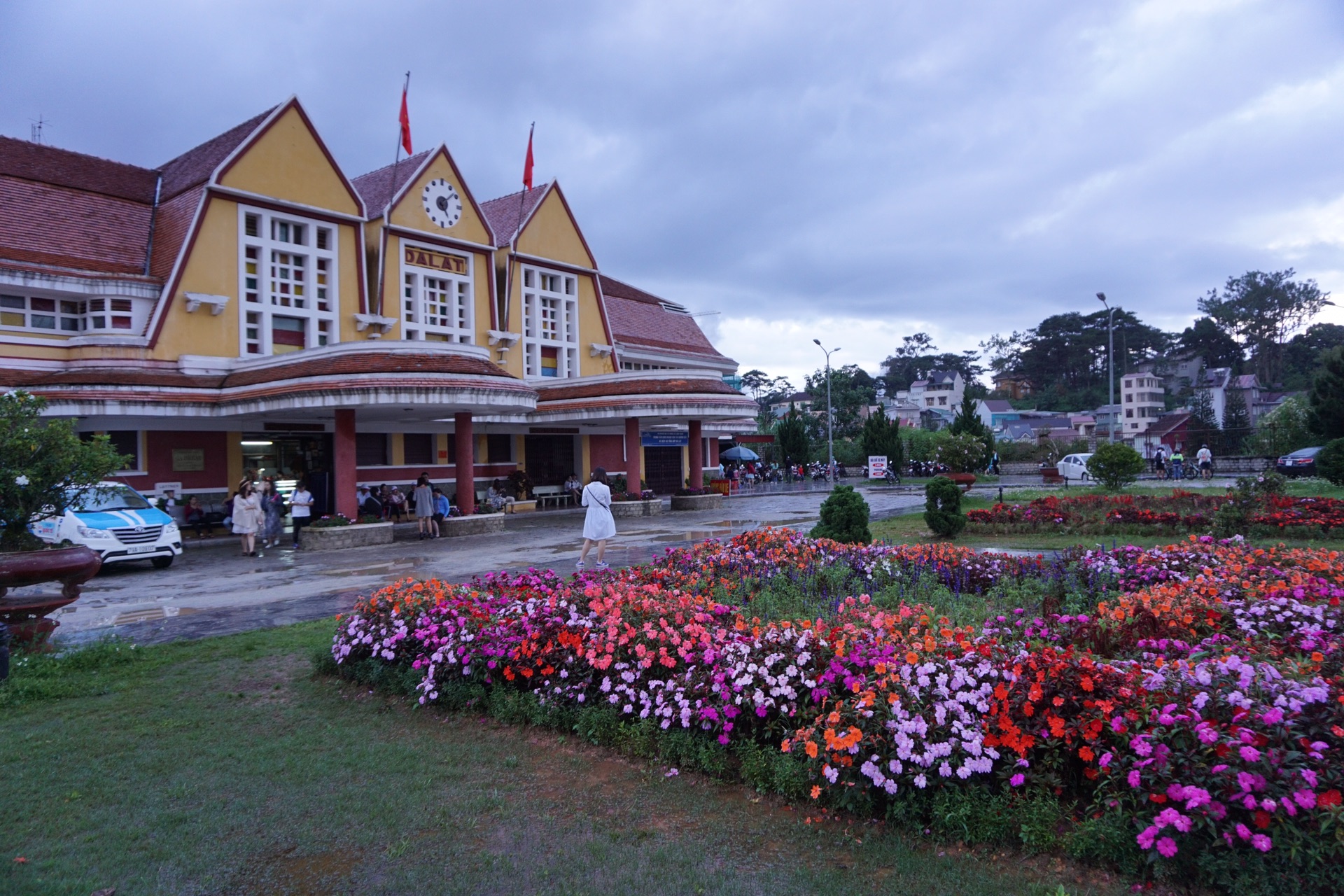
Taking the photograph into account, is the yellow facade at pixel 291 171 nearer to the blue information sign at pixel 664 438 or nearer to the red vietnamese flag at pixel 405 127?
the red vietnamese flag at pixel 405 127

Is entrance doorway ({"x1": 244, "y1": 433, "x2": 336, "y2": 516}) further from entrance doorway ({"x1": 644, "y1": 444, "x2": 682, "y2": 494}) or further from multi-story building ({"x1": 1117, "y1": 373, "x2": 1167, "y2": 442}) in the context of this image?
multi-story building ({"x1": 1117, "y1": 373, "x2": 1167, "y2": 442})

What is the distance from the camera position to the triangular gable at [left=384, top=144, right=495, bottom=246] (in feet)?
86.4

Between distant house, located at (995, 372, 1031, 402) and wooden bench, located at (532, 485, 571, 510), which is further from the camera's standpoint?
distant house, located at (995, 372, 1031, 402)

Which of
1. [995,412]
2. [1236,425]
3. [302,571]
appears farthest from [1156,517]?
[995,412]

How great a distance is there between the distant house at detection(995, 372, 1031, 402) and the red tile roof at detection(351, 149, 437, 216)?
87.2m

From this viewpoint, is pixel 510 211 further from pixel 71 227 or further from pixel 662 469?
pixel 71 227

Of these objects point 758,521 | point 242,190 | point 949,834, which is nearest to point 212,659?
point 949,834

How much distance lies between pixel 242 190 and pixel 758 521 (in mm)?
16725

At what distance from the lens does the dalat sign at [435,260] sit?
88.2 feet

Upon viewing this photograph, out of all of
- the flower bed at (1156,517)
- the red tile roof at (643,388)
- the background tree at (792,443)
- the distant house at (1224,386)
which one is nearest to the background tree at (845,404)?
the background tree at (792,443)

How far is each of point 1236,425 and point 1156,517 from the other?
144 feet

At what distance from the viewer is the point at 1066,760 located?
A: 161 inches

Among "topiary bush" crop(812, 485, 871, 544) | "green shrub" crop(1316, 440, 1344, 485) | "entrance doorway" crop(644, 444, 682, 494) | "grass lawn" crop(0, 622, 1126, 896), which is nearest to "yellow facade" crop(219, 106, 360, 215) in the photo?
"entrance doorway" crop(644, 444, 682, 494)

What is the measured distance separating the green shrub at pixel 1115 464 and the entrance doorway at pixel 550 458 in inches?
742
